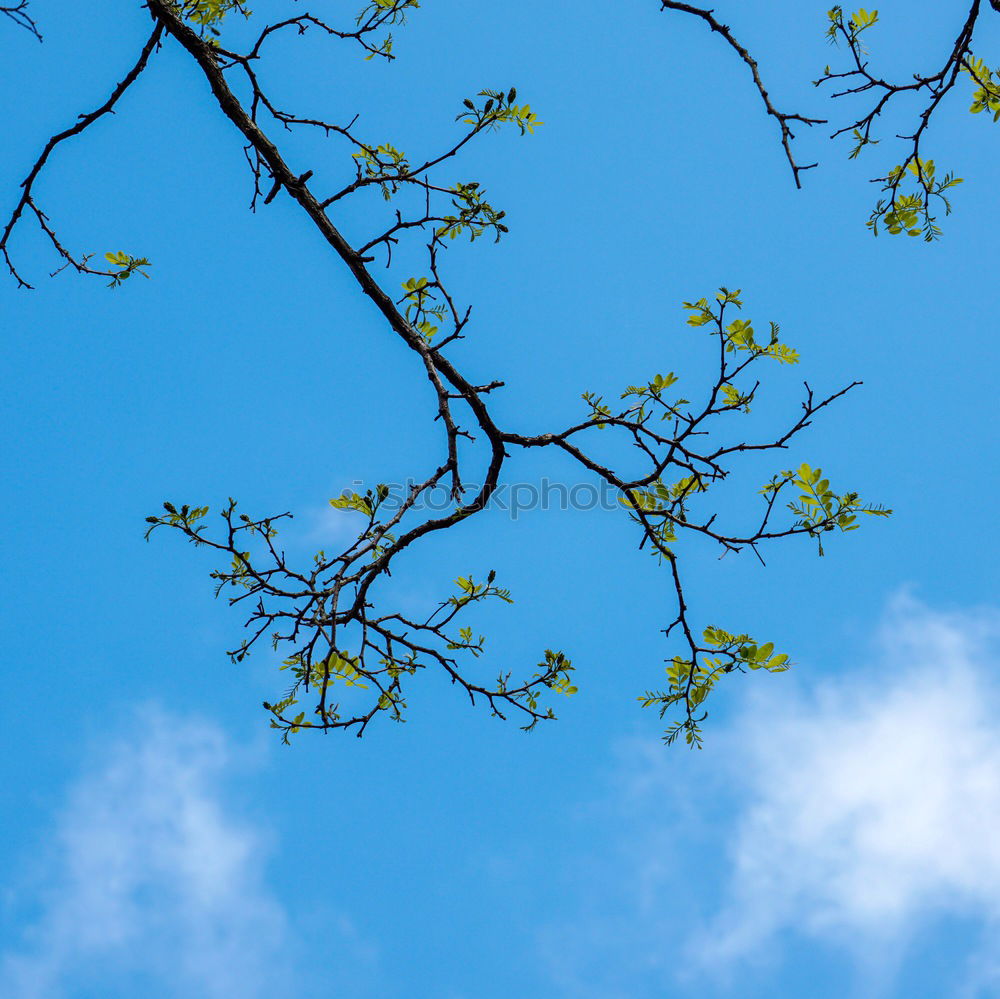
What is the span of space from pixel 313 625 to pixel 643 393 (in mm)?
1807

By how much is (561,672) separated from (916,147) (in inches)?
104

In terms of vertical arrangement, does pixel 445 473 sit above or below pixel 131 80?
below

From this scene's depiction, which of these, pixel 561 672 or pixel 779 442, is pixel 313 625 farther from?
pixel 779 442

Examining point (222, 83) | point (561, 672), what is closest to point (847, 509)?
point (561, 672)

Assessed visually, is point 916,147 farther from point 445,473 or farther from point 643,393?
point 445,473

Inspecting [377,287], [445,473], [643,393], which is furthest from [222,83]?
[643,393]

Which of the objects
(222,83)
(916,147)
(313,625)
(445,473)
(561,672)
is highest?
(916,147)

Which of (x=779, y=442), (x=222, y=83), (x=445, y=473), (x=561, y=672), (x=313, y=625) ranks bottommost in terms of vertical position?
(x=313, y=625)

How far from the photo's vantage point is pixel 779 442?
3225mm

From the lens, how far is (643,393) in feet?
12.3

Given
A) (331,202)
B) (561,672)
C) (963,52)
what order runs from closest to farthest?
(963,52), (331,202), (561,672)

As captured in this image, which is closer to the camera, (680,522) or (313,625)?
(313,625)

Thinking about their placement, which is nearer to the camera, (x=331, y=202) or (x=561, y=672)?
(x=331, y=202)

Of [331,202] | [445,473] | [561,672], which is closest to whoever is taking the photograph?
[331,202]
